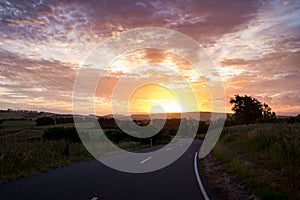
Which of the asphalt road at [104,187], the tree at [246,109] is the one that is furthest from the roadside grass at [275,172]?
the tree at [246,109]

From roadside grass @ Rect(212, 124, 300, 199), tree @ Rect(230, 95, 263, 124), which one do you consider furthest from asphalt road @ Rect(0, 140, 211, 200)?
tree @ Rect(230, 95, 263, 124)

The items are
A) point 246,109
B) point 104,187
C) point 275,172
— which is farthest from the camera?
point 246,109

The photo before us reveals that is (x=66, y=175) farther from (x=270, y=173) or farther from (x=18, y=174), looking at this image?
(x=270, y=173)

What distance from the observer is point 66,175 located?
1214 centimetres

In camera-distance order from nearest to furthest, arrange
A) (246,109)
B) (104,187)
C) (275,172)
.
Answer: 1. (104,187)
2. (275,172)
3. (246,109)

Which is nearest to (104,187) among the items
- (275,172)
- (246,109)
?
(275,172)

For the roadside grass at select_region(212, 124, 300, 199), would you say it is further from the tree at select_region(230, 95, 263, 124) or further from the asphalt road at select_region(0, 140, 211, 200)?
the tree at select_region(230, 95, 263, 124)

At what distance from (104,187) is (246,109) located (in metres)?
89.2

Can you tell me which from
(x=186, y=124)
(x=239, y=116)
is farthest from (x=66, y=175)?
(x=186, y=124)

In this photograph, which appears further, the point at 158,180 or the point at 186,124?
the point at 186,124

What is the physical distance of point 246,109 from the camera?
94.1 meters

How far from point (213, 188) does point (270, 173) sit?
3685 millimetres

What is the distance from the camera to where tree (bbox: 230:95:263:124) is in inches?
3647

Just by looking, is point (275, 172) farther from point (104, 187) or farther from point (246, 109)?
point (246, 109)
